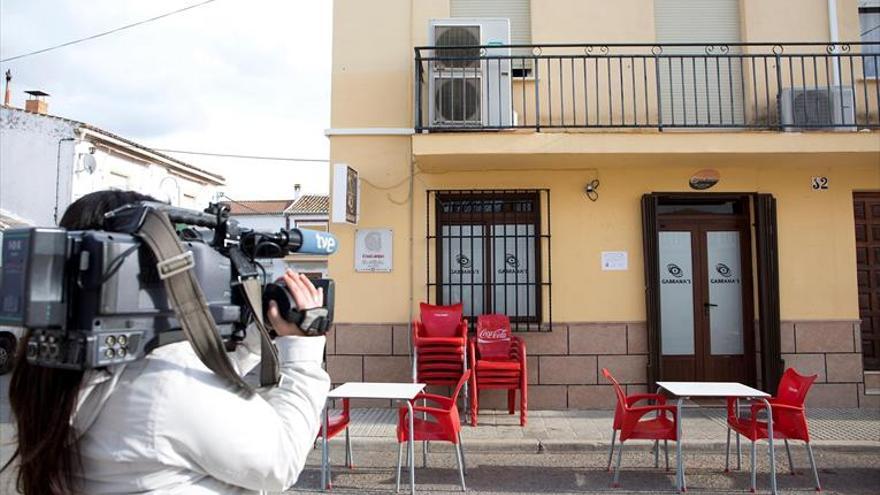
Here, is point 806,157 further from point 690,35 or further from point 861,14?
point 861,14

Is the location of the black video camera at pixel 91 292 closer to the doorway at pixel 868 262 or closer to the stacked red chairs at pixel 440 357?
the stacked red chairs at pixel 440 357

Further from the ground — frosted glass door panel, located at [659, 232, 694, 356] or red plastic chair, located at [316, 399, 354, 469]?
frosted glass door panel, located at [659, 232, 694, 356]

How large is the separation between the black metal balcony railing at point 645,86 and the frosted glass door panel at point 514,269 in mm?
1341

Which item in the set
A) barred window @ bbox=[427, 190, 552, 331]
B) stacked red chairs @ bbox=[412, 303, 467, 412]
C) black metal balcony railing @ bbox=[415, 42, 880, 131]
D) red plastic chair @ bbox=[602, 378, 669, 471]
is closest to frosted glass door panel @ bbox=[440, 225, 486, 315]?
barred window @ bbox=[427, 190, 552, 331]

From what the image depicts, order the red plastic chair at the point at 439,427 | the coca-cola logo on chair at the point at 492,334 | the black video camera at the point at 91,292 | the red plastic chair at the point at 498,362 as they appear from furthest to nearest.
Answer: the coca-cola logo on chair at the point at 492,334
the red plastic chair at the point at 498,362
the red plastic chair at the point at 439,427
the black video camera at the point at 91,292

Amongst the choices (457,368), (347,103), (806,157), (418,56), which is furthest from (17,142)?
(806,157)

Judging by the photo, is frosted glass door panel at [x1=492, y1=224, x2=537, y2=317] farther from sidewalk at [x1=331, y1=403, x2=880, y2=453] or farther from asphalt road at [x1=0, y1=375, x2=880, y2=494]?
asphalt road at [x1=0, y1=375, x2=880, y2=494]

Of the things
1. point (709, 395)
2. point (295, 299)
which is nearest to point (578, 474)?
point (709, 395)

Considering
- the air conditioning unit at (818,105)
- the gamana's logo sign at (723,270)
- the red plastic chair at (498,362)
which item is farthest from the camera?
the gamana's logo sign at (723,270)

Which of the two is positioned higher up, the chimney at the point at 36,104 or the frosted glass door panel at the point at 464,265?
the chimney at the point at 36,104

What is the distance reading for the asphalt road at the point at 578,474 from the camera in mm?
4676

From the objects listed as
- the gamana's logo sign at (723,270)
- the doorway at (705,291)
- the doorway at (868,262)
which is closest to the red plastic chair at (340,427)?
the doorway at (705,291)

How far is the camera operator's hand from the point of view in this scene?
1.22 meters

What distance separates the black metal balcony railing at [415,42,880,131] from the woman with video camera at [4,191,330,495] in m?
6.03
